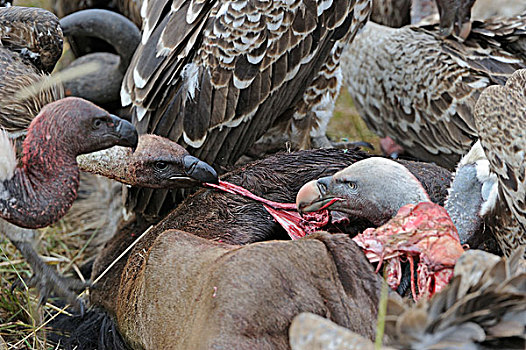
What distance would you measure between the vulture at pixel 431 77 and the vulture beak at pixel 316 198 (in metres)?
1.80

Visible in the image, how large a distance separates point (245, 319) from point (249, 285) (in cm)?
9

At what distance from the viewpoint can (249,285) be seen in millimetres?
1822

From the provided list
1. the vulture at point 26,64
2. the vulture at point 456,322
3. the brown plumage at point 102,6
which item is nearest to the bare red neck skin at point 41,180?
the vulture at point 26,64

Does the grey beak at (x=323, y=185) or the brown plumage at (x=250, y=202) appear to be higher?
the grey beak at (x=323, y=185)

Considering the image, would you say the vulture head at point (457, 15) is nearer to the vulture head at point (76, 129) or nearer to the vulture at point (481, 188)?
the vulture at point (481, 188)

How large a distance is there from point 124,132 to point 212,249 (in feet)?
2.06

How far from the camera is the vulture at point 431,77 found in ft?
13.0

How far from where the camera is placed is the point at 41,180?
7.92ft

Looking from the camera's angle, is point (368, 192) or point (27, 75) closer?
point (368, 192)

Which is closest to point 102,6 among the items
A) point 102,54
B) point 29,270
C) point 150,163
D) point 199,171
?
point 102,54

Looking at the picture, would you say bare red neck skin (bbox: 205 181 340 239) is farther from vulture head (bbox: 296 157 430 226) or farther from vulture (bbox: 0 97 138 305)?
vulture (bbox: 0 97 138 305)

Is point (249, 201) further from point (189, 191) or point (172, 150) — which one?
point (189, 191)

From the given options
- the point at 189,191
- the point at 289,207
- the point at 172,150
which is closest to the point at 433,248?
the point at 289,207

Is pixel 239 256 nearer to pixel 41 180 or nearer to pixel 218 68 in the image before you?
pixel 41 180
